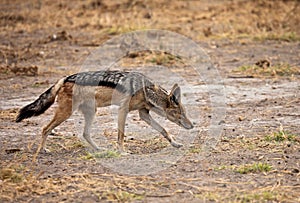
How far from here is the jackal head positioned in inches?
334

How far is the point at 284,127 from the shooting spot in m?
9.29

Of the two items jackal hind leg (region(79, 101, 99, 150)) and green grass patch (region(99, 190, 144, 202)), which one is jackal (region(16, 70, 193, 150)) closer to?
jackal hind leg (region(79, 101, 99, 150))

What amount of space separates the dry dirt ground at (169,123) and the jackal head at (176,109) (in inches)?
12.8

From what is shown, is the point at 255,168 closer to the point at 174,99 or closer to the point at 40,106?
the point at 174,99

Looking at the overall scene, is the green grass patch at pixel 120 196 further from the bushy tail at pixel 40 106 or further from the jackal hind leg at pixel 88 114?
the bushy tail at pixel 40 106

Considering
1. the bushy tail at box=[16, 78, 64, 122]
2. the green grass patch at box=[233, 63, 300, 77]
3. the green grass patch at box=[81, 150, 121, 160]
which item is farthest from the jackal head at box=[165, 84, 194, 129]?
the green grass patch at box=[233, 63, 300, 77]

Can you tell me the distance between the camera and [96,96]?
8156mm

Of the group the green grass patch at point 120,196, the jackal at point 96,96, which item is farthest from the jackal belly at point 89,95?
the green grass patch at point 120,196

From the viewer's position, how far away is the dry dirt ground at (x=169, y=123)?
6465 millimetres

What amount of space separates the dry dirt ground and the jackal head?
33cm

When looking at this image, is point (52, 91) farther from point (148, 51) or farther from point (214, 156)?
point (148, 51)

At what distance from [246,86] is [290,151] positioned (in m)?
4.90

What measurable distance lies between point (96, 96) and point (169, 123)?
88.6 inches

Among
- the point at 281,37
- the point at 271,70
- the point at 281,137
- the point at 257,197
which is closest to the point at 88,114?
the point at 281,137
